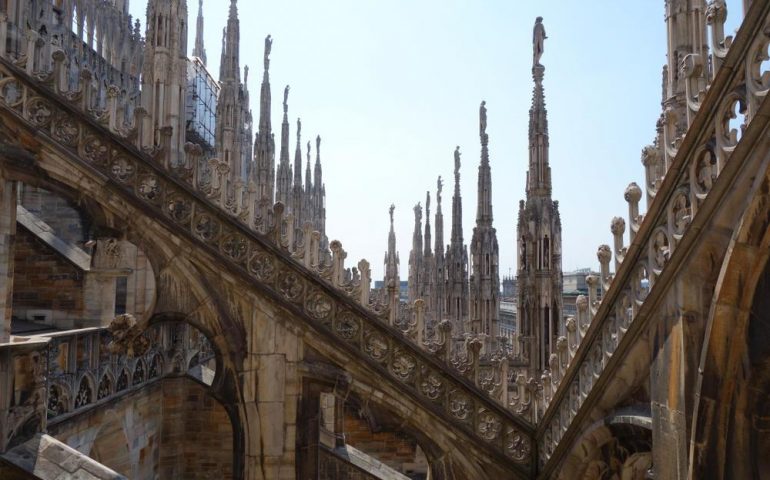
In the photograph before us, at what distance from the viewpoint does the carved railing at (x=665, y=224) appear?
160 inches

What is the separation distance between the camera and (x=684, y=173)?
15.4 feet

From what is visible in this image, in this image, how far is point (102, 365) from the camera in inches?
352

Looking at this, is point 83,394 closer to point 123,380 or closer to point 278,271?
point 123,380

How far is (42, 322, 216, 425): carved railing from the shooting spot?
7.64 metres

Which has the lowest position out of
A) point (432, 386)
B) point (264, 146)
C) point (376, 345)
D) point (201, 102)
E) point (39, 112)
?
point (432, 386)

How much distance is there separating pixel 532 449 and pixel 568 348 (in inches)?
53.3

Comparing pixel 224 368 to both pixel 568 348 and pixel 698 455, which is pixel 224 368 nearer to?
pixel 568 348

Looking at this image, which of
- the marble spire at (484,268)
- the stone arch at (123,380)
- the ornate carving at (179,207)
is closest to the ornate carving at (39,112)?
the ornate carving at (179,207)

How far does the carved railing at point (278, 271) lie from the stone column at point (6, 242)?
0.74 m

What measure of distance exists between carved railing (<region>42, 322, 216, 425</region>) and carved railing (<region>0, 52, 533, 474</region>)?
4.94ft

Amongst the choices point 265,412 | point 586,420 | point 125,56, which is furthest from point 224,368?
point 125,56

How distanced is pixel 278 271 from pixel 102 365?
11.3 ft

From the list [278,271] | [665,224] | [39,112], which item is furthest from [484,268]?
[665,224]

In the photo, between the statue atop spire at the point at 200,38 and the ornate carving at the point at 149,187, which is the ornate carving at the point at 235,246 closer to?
the ornate carving at the point at 149,187
